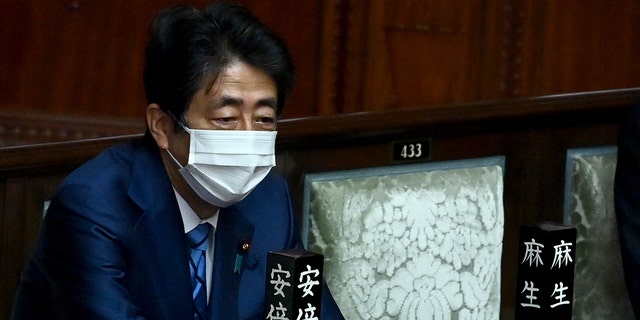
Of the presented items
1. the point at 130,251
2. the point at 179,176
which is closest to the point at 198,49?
the point at 179,176

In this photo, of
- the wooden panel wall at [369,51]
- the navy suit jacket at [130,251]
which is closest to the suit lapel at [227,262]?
the navy suit jacket at [130,251]

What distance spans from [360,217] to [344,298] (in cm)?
18

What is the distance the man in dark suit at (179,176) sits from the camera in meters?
2.43

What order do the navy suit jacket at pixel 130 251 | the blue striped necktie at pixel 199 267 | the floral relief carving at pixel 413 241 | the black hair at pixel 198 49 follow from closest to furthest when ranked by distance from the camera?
the navy suit jacket at pixel 130 251, the black hair at pixel 198 49, the blue striped necktie at pixel 199 267, the floral relief carving at pixel 413 241

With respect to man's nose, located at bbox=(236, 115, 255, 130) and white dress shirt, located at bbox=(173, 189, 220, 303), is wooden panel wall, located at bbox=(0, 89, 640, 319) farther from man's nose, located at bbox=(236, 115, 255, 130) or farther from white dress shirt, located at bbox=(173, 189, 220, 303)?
man's nose, located at bbox=(236, 115, 255, 130)

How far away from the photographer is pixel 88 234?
2.39 metres

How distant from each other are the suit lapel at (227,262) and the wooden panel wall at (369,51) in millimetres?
943

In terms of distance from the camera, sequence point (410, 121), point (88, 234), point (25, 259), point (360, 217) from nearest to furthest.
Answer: point (88, 234), point (25, 259), point (360, 217), point (410, 121)

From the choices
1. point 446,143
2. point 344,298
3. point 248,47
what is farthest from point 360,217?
point 248,47

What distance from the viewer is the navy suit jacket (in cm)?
237

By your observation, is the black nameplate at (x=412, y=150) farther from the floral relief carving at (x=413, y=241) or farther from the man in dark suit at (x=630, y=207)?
the man in dark suit at (x=630, y=207)

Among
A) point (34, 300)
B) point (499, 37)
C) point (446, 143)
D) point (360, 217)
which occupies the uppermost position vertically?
point (499, 37)

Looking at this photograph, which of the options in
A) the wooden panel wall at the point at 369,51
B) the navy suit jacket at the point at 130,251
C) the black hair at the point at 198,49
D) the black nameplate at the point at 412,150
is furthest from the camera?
the wooden panel wall at the point at 369,51

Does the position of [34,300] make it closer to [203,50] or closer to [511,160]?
[203,50]
